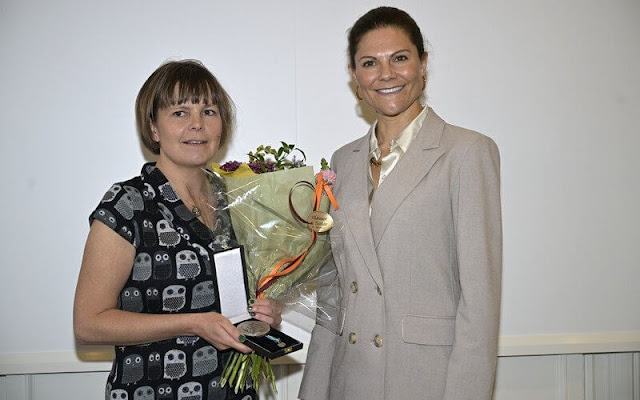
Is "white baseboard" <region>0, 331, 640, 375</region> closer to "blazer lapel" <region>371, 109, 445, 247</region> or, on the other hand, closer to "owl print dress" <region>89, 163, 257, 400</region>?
"owl print dress" <region>89, 163, 257, 400</region>

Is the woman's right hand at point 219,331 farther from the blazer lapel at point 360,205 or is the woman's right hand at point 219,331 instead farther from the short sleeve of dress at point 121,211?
the blazer lapel at point 360,205

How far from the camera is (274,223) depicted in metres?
1.58

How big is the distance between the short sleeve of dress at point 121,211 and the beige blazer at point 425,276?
1.91 ft

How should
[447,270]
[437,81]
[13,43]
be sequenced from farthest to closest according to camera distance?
1. [437,81]
2. [13,43]
3. [447,270]

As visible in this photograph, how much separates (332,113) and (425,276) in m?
1.19

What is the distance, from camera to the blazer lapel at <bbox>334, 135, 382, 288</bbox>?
163 centimetres

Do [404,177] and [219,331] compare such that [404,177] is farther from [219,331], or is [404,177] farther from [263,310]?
[219,331]

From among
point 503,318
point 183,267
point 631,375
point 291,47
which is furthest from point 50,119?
point 631,375

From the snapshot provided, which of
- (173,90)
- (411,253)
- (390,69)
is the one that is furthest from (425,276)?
(173,90)

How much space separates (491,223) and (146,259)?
0.97 metres

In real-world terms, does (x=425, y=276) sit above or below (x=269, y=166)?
below

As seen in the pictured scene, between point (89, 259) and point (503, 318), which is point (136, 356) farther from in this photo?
point (503, 318)

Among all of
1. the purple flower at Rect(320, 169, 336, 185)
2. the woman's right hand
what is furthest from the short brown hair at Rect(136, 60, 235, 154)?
the woman's right hand

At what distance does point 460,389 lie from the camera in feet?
4.91
